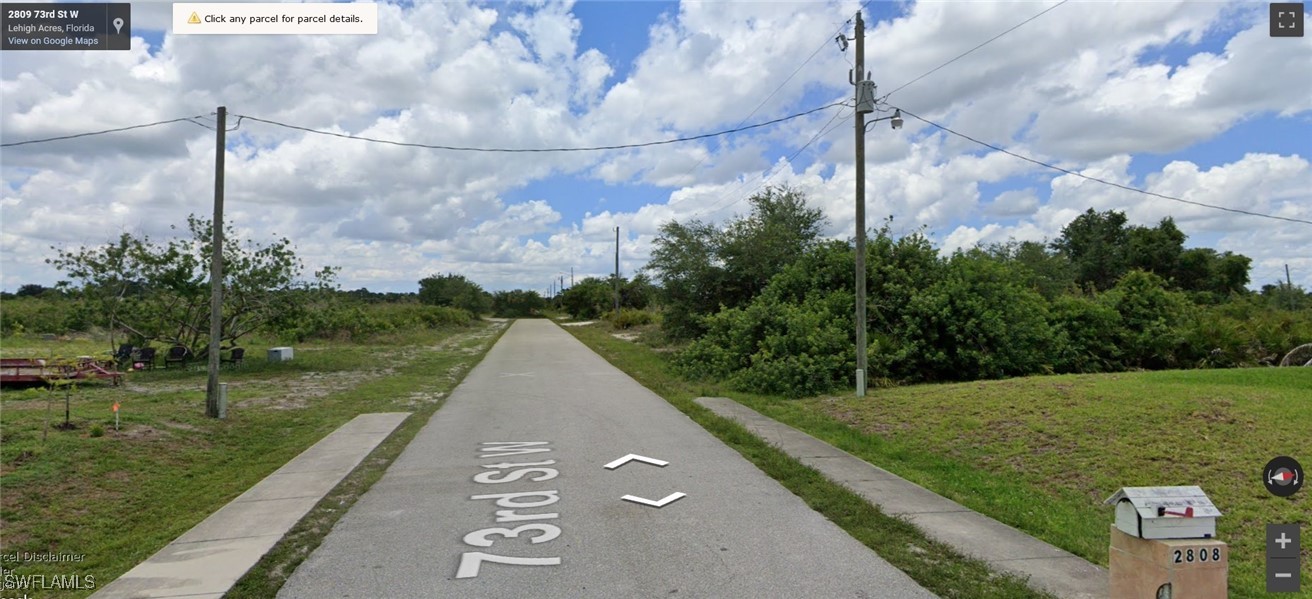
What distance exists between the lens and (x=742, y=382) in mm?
16688

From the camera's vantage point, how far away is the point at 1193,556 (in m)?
4.01

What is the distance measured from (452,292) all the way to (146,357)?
6656 centimetres

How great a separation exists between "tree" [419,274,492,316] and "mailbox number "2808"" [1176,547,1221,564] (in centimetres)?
8231

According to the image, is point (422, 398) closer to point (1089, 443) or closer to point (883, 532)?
point (883, 532)

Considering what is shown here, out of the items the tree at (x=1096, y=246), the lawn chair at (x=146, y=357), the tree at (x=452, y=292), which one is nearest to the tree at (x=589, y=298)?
the tree at (x=452, y=292)

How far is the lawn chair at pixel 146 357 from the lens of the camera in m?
20.1

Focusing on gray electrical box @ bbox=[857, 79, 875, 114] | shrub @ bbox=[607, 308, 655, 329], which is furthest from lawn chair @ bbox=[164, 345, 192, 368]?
shrub @ bbox=[607, 308, 655, 329]

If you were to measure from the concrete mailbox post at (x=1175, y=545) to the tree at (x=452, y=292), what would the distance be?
82161 millimetres

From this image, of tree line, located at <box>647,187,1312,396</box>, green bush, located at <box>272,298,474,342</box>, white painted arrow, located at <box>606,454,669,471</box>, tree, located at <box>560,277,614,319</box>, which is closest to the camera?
white painted arrow, located at <box>606,454,669,471</box>

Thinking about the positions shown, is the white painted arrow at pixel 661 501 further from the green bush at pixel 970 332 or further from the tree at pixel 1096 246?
the tree at pixel 1096 246

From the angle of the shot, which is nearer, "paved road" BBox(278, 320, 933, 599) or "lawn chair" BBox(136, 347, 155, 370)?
"paved road" BBox(278, 320, 933, 599)

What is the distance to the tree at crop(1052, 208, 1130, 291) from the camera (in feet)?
177

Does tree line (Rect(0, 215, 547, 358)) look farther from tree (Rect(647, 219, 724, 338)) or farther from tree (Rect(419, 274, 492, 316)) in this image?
tree (Rect(419, 274, 492, 316))

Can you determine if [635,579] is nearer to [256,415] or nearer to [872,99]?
[256,415]
